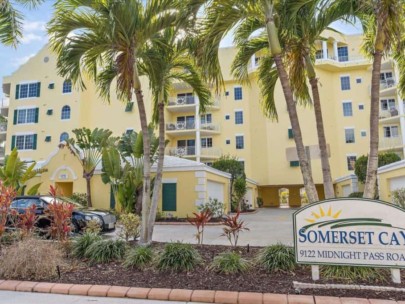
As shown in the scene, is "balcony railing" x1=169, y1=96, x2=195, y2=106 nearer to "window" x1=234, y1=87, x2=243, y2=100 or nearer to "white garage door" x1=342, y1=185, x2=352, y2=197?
"window" x1=234, y1=87, x2=243, y2=100

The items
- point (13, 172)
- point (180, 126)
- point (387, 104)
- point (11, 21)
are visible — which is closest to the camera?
point (11, 21)

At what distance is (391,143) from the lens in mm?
29562

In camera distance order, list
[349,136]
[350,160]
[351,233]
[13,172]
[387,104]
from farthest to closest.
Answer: [349,136] → [387,104] → [350,160] → [13,172] → [351,233]

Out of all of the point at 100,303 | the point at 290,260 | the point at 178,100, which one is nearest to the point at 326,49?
the point at 178,100

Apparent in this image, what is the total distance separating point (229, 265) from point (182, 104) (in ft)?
92.2

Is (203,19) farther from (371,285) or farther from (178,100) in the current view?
(178,100)

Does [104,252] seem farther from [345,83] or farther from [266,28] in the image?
[345,83]

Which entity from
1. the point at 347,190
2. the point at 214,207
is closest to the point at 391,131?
the point at 347,190

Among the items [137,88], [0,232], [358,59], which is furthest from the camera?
[358,59]

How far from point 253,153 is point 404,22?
2661cm

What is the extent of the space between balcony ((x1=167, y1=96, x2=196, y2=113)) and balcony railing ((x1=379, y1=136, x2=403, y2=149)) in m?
18.6

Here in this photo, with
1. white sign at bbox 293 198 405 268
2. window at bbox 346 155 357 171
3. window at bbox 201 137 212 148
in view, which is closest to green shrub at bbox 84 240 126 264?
white sign at bbox 293 198 405 268

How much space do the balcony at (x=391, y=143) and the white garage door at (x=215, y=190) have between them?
707 inches

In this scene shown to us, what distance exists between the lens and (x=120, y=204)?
16484mm
